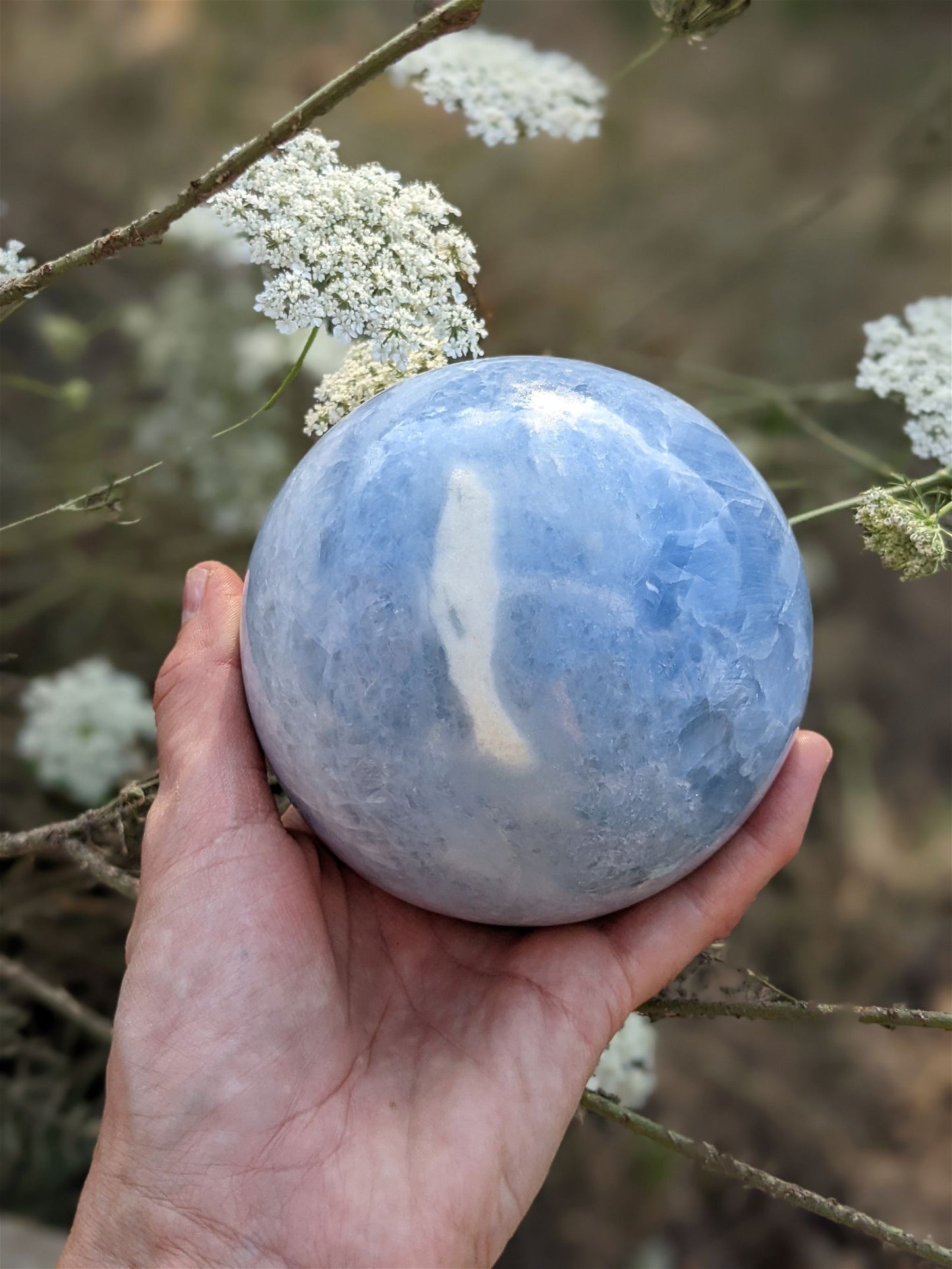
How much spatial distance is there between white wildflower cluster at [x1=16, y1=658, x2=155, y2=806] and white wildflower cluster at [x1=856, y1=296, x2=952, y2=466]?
1.10 meters

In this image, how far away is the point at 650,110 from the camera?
3.00 metres

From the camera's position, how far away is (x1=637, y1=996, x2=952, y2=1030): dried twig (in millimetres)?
1040

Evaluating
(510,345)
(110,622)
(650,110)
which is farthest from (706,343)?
(110,622)

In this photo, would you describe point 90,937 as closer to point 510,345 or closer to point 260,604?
point 260,604

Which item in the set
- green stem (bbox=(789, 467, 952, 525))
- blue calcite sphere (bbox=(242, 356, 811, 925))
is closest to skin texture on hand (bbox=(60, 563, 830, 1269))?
blue calcite sphere (bbox=(242, 356, 811, 925))

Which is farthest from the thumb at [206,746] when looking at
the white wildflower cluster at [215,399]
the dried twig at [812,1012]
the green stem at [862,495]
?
the white wildflower cluster at [215,399]

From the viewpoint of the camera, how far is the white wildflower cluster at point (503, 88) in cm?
126

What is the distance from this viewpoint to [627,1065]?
4.68ft

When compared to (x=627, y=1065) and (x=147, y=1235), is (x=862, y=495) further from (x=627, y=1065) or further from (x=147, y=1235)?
(x=147, y=1235)

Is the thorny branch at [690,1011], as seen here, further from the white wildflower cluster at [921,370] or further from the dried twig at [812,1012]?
the white wildflower cluster at [921,370]

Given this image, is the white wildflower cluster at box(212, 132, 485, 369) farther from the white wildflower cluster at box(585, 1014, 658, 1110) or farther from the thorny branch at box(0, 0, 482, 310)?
the white wildflower cluster at box(585, 1014, 658, 1110)

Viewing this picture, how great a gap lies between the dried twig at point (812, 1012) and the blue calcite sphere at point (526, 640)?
0.53 feet

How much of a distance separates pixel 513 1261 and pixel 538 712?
1480 millimetres

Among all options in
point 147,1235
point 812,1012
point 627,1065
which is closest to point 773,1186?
point 812,1012
